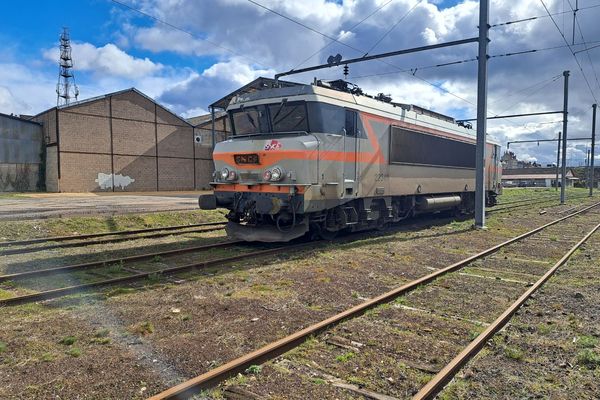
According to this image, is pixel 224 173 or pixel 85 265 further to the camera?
pixel 224 173

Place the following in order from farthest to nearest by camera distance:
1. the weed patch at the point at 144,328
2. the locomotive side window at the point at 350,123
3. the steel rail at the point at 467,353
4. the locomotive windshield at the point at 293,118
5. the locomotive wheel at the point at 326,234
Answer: the locomotive wheel at the point at 326,234 → the locomotive side window at the point at 350,123 → the locomotive windshield at the point at 293,118 → the weed patch at the point at 144,328 → the steel rail at the point at 467,353

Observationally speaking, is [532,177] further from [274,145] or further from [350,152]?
[274,145]

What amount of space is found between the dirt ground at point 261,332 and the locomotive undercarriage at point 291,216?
1276 mm

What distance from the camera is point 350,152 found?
36.2ft

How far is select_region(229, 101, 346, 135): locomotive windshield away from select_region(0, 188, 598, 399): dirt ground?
307 centimetres

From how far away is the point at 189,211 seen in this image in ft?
58.9

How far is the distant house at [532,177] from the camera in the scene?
99.8 metres

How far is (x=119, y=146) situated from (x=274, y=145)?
28904mm

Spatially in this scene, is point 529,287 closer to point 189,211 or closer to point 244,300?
point 244,300

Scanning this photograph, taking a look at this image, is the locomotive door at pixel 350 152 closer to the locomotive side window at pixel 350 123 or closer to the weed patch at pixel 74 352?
the locomotive side window at pixel 350 123

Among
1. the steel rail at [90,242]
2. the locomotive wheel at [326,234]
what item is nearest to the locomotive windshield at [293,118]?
the locomotive wheel at [326,234]

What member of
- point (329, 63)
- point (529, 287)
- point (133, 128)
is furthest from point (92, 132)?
point (529, 287)

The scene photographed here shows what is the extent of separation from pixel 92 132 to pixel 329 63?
23.6 metres

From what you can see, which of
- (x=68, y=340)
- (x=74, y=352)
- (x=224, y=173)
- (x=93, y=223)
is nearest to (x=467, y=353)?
(x=74, y=352)
